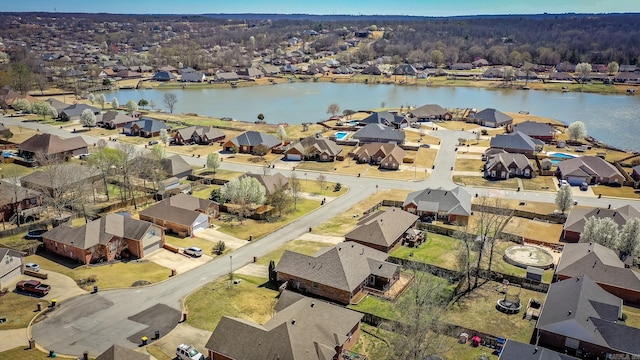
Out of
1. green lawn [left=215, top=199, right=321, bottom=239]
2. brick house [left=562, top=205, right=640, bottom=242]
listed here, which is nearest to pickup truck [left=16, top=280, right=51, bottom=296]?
green lawn [left=215, top=199, right=321, bottom=239]

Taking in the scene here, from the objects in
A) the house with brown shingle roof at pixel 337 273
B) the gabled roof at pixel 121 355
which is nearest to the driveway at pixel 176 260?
the house with brown shingle roof at pixel 337 273

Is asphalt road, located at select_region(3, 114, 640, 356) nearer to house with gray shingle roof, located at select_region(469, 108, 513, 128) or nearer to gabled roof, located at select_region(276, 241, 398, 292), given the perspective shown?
gabled roof, located at select_region(276, 241, 398, 292)

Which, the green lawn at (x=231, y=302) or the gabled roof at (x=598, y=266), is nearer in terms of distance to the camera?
the green lawn at (x=231, y=302)

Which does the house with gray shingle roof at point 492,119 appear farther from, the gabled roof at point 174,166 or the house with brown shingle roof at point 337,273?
the house with brown shingle roof at point 337,273

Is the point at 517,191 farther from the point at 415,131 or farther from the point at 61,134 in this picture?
the point at 61,134

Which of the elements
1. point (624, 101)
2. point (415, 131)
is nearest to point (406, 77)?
point (624, 101)
